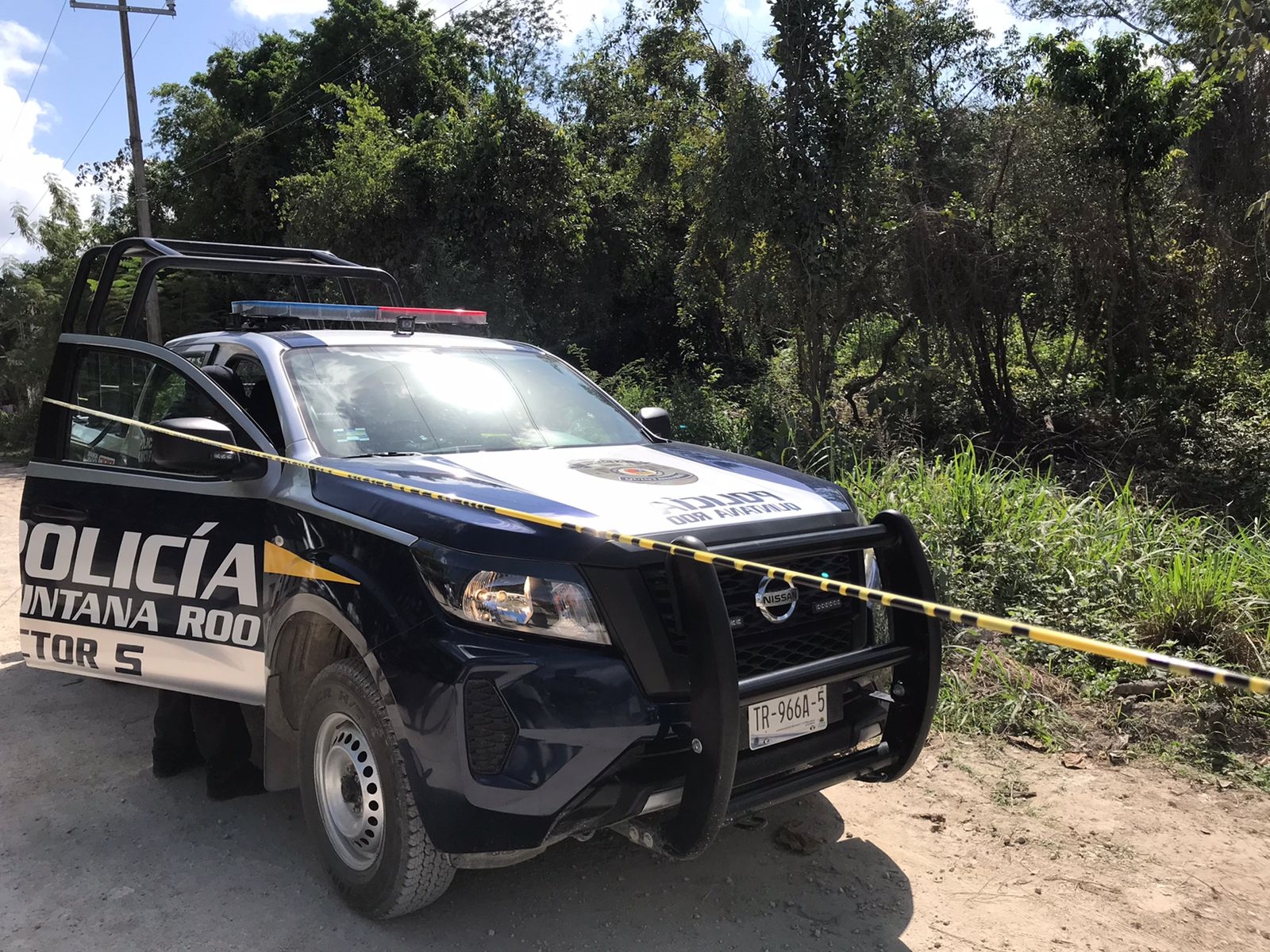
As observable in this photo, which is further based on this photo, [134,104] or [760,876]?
[134,104]

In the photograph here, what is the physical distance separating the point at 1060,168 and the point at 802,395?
380cm

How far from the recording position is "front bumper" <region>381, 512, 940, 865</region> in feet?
8.32

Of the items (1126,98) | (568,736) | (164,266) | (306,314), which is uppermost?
(1126,98)

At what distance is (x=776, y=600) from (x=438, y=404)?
5.56ft

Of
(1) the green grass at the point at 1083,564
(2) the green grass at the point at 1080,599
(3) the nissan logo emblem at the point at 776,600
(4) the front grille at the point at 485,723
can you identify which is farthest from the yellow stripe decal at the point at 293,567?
(1) the green grass at the point at 1083,564

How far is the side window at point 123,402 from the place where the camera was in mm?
4043

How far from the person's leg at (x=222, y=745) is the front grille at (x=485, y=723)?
67.1 inches

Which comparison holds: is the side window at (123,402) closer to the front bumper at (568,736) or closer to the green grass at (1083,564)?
the front bumper at (568,736)

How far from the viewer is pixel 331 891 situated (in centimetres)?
319

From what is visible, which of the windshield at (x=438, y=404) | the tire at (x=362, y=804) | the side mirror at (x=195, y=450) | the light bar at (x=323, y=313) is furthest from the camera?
the light bar at (x=323, y=313)

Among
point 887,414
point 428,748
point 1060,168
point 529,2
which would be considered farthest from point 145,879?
point 529,2

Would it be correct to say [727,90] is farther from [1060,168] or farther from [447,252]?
[447,252]

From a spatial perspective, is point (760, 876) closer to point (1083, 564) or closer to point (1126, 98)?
point (1083, 564)

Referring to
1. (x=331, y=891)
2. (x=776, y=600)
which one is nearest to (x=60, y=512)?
(x=331, y=891)
